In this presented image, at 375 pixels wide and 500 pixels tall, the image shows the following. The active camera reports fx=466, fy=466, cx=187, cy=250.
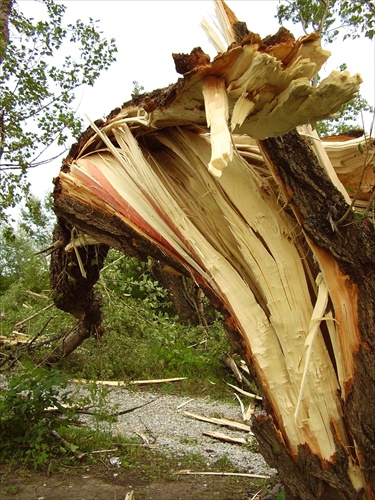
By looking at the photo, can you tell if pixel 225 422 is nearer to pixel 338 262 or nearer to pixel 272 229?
pixel 272 229

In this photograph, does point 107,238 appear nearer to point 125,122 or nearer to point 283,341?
point 125,122

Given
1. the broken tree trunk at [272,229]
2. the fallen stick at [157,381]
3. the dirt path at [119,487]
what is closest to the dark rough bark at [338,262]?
the broken tree trunk at [272,229]

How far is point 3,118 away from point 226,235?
11.6 ft

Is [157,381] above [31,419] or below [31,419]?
above

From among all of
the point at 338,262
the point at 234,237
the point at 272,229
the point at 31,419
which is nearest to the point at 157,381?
the point at 31,419

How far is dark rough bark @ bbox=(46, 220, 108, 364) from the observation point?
395 cm

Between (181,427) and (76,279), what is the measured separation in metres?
2.30

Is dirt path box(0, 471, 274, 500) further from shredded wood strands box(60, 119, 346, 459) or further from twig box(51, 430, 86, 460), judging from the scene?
shredded wood strands box(60, 119, 346, 459)

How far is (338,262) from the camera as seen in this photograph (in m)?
2.08

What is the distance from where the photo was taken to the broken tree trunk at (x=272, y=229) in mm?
1842

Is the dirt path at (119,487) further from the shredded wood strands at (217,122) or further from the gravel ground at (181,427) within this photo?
the shredded wood strands at (217,122)

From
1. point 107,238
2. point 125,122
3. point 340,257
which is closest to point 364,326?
point 340,257

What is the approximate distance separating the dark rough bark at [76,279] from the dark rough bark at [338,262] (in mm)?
2127

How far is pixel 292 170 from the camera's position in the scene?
2.20 m
